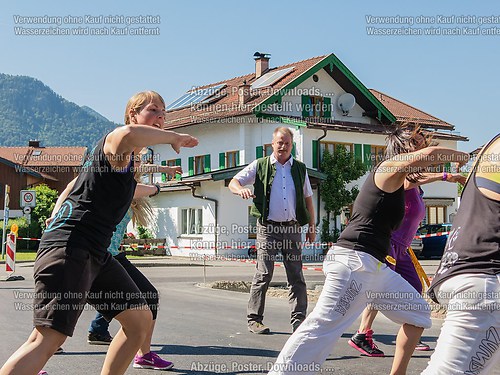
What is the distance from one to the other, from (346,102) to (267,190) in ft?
99.4

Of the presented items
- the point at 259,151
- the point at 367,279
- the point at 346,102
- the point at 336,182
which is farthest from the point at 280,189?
the point at 346,102

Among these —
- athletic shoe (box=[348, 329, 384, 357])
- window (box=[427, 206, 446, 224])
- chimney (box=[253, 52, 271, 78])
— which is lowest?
athletic shoe (box=[348, 329, 384, 357])

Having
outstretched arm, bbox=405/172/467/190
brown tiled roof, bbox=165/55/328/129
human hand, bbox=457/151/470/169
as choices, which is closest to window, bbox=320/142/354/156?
brown tiled roof, bbox=165/55/328/129

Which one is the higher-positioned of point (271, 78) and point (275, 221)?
point (271, 78)

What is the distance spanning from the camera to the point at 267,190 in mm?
8320

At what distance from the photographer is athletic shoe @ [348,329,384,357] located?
6.84 metres

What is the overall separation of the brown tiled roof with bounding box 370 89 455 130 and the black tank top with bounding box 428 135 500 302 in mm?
40346

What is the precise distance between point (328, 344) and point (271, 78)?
35530 mm

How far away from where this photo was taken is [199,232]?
115 feet

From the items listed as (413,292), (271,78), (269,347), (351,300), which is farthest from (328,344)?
(271,78)

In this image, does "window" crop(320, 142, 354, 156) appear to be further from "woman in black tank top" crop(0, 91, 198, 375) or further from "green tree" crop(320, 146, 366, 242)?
"woman in black tank top" crop(0, 91, 198, 375)

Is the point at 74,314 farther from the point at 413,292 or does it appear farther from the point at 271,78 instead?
the point at 271,78

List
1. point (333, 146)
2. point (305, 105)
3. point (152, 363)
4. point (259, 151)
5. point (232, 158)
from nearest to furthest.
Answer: point (152, 363), point (259, 151), point (333, 146), point (232, 158), point (305, 105)

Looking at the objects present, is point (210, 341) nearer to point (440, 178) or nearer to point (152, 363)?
point (152, 363)
